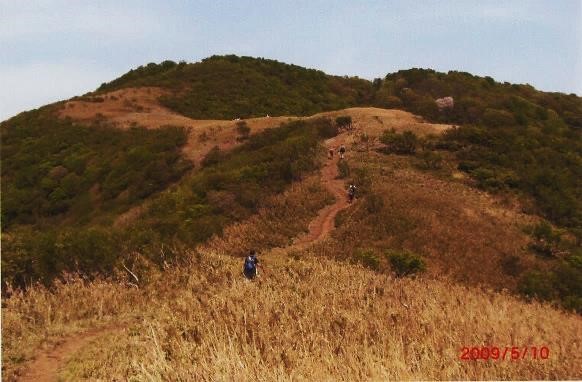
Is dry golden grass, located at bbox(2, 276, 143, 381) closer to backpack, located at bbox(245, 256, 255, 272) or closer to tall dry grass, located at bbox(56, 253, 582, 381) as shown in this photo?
tall dry grass, located at bbox(56, 253, 582, 381)

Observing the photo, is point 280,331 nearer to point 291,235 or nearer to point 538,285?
point 538,285

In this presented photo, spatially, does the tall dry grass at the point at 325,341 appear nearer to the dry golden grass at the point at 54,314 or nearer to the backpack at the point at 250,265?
the dry golden grass at the point at 54,314

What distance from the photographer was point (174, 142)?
144ft

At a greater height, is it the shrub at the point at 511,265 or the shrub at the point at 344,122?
the shrub at the point at 344,122

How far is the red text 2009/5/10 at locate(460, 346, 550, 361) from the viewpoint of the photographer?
4.89 meters

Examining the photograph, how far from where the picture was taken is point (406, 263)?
55.6 feet

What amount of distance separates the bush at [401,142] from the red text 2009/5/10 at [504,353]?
30.5 meters

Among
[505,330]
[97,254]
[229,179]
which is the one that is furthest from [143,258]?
[229,179]

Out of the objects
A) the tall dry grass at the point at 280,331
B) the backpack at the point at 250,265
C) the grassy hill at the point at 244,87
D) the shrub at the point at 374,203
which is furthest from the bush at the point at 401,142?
the grassy hill at the point at 244,87

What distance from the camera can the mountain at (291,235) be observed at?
5594 millimetres

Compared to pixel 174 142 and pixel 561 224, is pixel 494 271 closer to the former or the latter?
pixel 561 224

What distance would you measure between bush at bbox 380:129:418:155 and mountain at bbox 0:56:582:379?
0.48 feet

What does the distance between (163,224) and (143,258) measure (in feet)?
30.6

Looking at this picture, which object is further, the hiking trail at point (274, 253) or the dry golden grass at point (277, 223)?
the dry golden grass at point (277, 223)
